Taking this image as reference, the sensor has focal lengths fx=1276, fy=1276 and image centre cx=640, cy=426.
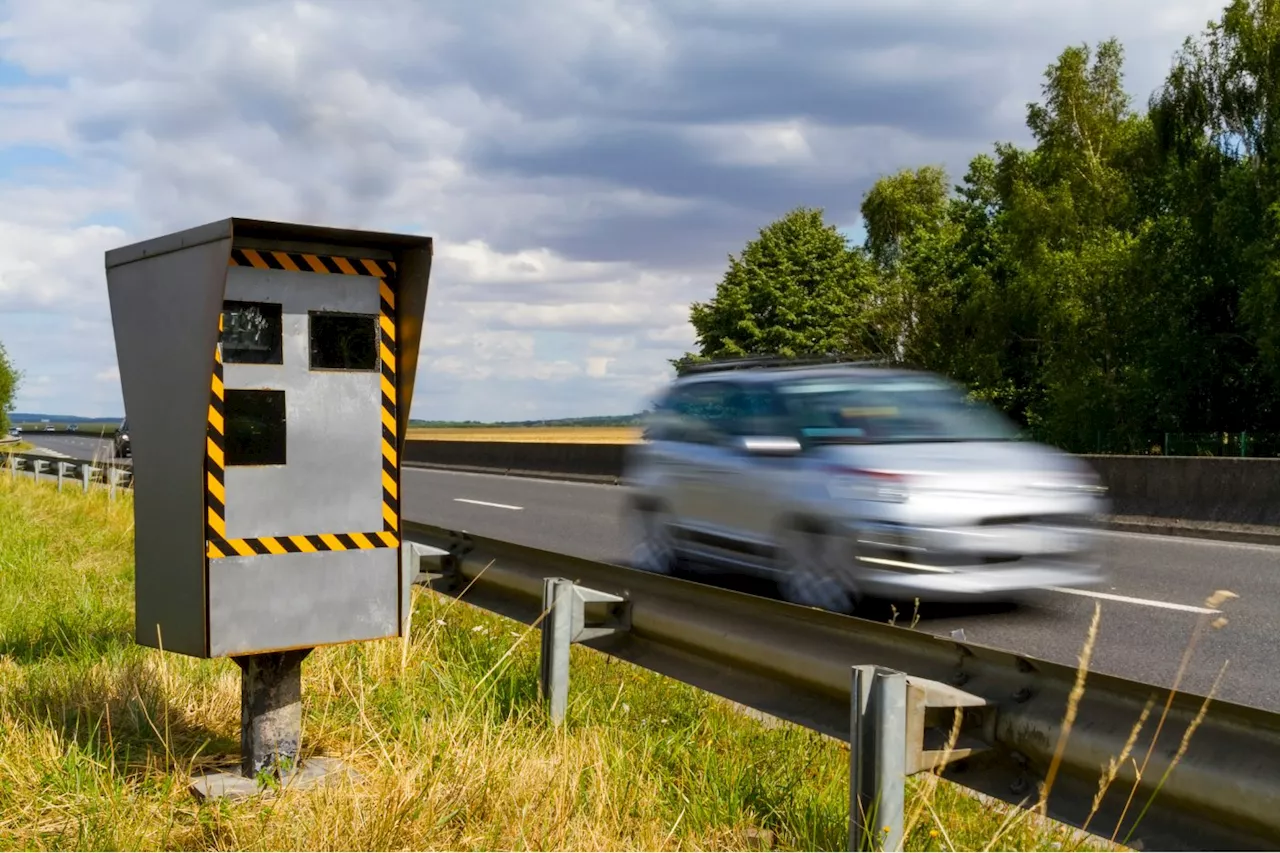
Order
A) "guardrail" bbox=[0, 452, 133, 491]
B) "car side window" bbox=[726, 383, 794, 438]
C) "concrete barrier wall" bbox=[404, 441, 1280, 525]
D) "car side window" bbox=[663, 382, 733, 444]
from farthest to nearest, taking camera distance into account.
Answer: "guardrail" bbox=[0, 452, 133, 491], "concrete barrier wall" bbox=[404, 441, 1280, 525], "car side window" bbox=[663, 382, 733, 444], "car side window" bbox=[726, 383, 794, 438]

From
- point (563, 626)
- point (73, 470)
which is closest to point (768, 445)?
point (563, 626)

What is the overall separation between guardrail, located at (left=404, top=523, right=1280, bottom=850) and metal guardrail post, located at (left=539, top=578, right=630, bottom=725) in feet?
0.79

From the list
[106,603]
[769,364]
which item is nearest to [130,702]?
[106,603]

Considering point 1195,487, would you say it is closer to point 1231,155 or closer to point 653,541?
point 653,541

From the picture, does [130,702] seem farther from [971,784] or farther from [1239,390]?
[1239,390]

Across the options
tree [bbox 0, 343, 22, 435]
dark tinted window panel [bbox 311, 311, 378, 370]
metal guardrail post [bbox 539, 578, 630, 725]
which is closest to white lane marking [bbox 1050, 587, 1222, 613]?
metal guardrail post [bbox 539, 578, 630, 725]

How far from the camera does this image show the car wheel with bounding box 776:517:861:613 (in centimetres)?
809

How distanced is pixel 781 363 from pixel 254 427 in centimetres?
579

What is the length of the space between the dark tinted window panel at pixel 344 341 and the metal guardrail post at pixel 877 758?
2.30 metres

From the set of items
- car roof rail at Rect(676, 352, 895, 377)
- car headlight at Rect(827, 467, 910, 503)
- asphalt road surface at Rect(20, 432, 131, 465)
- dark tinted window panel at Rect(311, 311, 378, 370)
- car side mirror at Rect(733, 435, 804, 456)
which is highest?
car roof rail at Rect(676, 352, 895, 377)

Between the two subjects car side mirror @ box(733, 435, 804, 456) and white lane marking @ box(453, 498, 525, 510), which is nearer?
car side mirror @ box(733, 435, 804, 456)

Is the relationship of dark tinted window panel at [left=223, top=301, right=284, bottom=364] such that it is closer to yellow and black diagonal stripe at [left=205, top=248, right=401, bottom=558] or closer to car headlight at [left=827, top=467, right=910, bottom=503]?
yellow and black diagonal stripe at [left=205, top=248, right=401, bottom=558]

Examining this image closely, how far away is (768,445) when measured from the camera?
8.87 m

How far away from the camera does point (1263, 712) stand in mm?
2627
